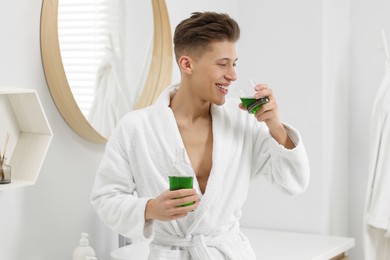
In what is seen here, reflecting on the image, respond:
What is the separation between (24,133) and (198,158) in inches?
22.3

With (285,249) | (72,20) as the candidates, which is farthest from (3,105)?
(285,249)

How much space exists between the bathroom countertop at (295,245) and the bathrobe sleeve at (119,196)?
34.2 inches

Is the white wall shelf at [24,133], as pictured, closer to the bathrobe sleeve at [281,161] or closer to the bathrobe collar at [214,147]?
the bathrobe collar at [214,147]

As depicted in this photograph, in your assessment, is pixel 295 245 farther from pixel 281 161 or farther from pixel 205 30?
pixel 205 30

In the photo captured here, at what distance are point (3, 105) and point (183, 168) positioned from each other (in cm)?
61

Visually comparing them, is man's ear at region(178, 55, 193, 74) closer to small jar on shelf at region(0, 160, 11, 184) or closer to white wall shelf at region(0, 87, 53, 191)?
white wall shelf at region(0, 87, 53, 191)

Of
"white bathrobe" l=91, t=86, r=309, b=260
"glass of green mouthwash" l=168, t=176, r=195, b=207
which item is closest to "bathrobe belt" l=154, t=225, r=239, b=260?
"white bathrobe" l=91, t=86, r=309, b=260

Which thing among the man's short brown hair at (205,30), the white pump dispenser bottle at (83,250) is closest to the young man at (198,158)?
the man's short brown hair at (205,30)

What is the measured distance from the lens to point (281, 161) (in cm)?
190

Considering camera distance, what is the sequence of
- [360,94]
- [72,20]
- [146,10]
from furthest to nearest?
[360,94] < [146,10] < [72,20]

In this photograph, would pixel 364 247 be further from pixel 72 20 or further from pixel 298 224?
pixel 72 20

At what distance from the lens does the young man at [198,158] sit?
1862mm

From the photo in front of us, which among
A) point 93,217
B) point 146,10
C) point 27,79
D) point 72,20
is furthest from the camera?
point 146,10

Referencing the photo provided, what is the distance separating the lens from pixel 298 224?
3166 millimetres
